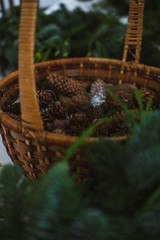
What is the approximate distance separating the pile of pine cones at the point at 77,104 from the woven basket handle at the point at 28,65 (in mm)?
120

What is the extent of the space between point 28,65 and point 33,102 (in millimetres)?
52

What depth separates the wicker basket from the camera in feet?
1.05

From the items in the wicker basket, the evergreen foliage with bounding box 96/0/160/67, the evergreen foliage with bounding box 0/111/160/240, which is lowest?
the evergreen foliage with bounding box 0/111/160/240

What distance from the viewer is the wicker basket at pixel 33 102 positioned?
1.05 ft

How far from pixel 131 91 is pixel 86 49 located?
1.89ft

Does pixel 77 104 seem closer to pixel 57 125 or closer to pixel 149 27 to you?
pixel 57 125

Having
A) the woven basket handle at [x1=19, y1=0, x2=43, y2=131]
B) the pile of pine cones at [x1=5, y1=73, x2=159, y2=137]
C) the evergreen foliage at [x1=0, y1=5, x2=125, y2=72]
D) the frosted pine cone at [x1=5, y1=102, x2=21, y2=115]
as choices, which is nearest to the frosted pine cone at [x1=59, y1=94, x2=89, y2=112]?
the pile of pine cones at [x1=5, y1=73, x2=159, y2=137]

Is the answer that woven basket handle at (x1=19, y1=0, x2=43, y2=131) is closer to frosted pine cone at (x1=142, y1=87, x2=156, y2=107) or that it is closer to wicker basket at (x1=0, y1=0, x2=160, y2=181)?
wicker basket at (x1=0, y1=0, x2=160, y2=181)

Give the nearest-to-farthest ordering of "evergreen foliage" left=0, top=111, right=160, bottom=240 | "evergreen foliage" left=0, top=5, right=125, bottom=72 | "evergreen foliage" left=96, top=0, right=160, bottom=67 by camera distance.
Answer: "evergreen foliage" left=0, top=111, right=160, bottom=240 < "evergreen foliage" left=96, top=0, right=160, bottom=67 < "evergreen foliage" left=0, top=5, right=125, bottom=72

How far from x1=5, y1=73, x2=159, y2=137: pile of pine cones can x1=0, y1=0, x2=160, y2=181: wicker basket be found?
0.04 m

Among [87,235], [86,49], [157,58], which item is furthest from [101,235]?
[86,49]

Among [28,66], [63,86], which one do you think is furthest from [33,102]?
[63,86]

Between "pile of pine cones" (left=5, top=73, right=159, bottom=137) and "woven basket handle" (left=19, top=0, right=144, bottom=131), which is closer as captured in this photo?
"woven basket handle" (left=19, top=0, right=144, bottom=131)

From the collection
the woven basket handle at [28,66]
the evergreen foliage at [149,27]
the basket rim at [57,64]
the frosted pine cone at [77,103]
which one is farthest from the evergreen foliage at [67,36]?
the woven basket handle at [28,66]
